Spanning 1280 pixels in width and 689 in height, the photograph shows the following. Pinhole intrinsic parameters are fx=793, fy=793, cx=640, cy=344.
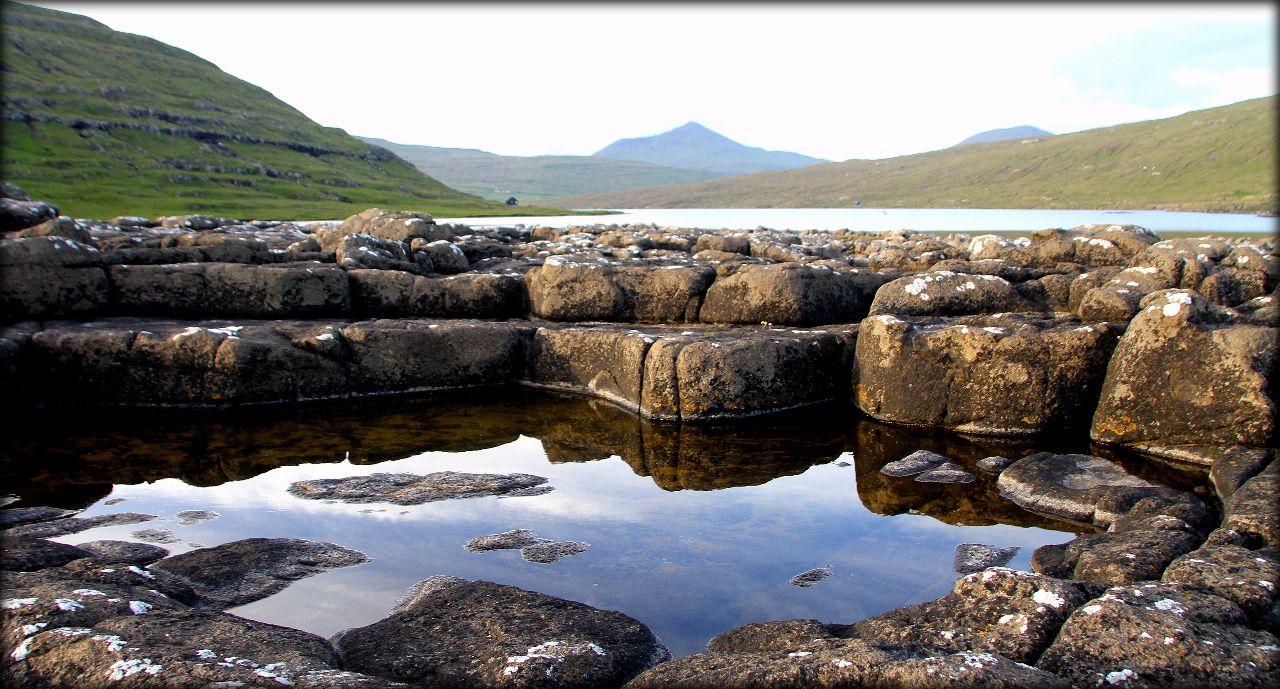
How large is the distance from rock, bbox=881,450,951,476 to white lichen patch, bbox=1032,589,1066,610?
5.51 m

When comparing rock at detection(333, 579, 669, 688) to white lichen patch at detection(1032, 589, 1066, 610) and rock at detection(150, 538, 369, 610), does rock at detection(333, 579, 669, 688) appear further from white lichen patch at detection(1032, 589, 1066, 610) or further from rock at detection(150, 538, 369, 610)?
white lichen patch at detection(1032, 589, 1066, 610)

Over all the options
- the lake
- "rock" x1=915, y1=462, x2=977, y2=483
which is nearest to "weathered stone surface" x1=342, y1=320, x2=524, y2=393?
the lake

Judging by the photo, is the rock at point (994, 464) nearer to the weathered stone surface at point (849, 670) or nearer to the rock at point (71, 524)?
the weathered stone surface at point (849, 670)

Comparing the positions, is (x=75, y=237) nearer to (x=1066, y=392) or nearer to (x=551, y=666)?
(x=551, y=666)

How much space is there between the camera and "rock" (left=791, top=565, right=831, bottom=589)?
8.70 metres

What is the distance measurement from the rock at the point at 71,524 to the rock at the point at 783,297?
1238 centimetres

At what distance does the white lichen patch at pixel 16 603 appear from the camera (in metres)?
6.46

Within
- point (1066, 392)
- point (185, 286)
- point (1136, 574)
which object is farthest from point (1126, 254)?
point (185, 286)

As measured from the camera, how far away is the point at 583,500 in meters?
11.5

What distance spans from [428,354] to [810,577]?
1105 centimetres

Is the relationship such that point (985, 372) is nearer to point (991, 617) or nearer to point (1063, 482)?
point (1063, 482)

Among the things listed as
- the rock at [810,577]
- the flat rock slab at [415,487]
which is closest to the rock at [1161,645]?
the rock at [810,577]

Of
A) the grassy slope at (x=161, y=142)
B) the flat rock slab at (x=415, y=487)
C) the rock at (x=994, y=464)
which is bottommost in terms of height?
the flat rock slab at (x=415, y=487)

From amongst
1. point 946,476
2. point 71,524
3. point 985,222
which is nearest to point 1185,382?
point 946,476
